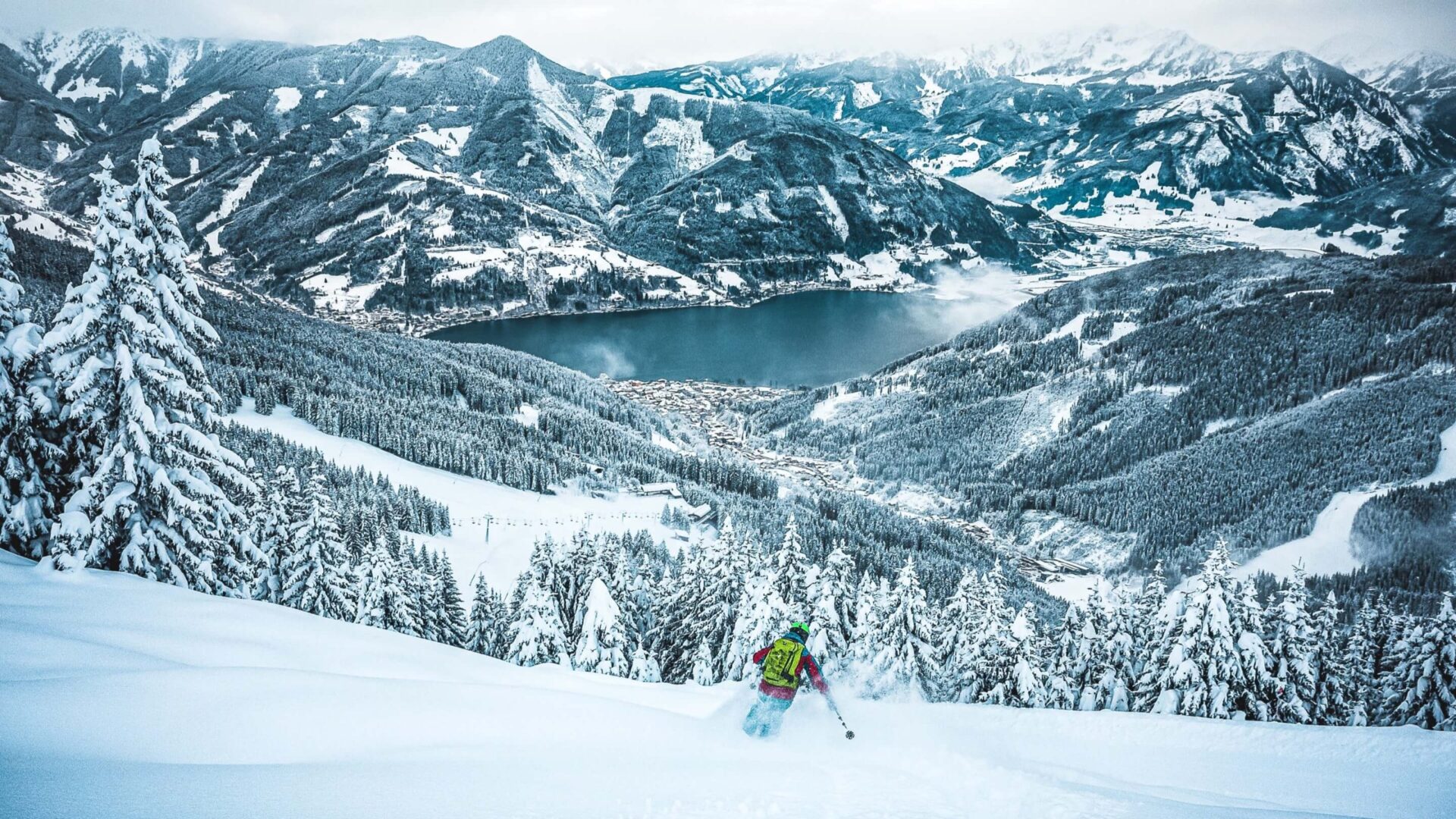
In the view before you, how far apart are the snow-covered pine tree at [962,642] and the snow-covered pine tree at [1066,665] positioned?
3.99 metres

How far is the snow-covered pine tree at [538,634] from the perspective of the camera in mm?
33969

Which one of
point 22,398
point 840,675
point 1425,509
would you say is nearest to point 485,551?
point 840,675

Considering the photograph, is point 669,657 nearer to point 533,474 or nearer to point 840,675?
point 840,675

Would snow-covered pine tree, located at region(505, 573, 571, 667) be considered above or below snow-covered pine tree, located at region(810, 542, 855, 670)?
below

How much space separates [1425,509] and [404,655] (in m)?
111

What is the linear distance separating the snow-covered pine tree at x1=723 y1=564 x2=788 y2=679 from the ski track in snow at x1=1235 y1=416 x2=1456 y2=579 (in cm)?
7639

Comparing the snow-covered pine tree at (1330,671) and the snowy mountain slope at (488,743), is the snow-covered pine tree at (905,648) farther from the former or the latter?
the snow-covered pine tree at (1330,671)

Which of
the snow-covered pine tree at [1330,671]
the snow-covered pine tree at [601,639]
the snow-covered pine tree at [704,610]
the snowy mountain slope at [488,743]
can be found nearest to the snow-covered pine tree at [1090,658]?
the snow-covered pine tree at [1330,671]

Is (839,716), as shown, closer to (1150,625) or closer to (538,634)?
(538,634)

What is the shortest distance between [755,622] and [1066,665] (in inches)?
690

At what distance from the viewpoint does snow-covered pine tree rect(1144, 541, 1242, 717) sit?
98.7 feet

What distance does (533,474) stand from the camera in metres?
86.1

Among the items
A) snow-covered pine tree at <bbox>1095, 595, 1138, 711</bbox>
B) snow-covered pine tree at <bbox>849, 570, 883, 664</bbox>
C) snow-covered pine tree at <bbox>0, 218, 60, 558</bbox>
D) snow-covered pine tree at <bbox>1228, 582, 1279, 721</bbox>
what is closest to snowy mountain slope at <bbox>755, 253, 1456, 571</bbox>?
snow-covered pine tree at <bbox>1095, 595, 1138, 711</bbox>

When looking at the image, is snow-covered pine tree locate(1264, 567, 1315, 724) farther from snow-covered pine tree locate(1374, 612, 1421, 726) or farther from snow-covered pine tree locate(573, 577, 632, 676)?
snow-covered pine tree locate(573, 577, 632, 676)
